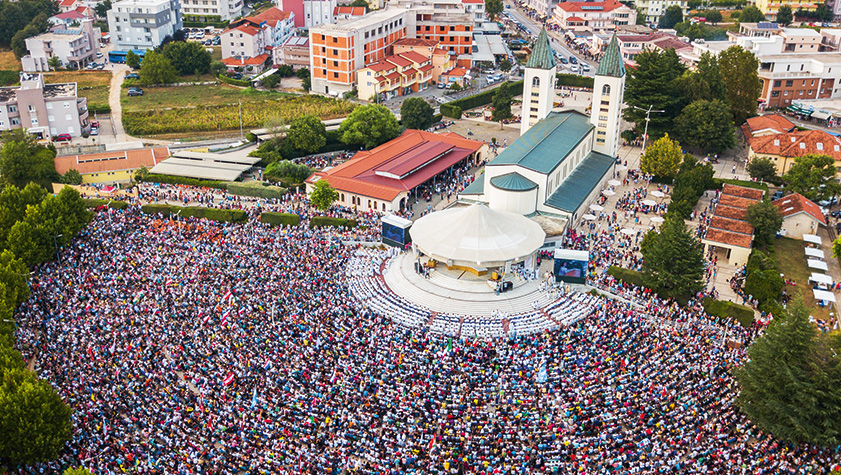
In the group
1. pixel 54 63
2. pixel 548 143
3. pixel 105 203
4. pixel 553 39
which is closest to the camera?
pixel 105 203

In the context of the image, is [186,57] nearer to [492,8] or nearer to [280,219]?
[280,219]

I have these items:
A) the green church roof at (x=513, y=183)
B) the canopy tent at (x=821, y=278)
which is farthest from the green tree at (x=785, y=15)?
the green church roof at (x=513, y=183)

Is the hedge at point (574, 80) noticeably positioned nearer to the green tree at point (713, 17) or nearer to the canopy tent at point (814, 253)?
the green tree at point (713, 17)

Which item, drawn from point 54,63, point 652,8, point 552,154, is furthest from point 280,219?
point 652,8

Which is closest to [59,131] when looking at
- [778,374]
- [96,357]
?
[96,357]

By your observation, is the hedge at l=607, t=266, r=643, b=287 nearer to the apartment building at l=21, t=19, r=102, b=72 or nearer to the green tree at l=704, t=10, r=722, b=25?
the apartment building at l=21, t=19, r=102, b=72

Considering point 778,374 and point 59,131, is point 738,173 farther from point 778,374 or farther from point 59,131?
point 59,131
